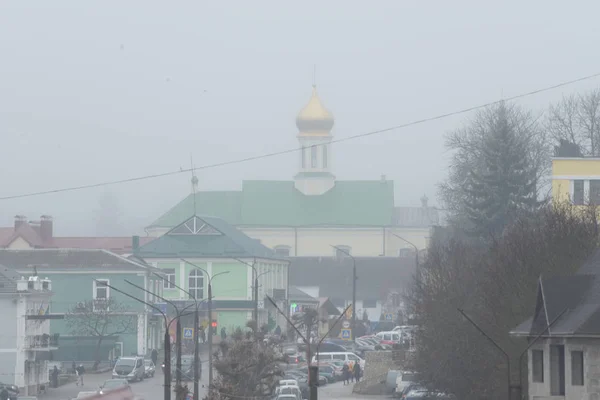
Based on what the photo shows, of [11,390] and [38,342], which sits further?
[38,342]

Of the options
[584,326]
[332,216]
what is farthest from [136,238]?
[584,326]

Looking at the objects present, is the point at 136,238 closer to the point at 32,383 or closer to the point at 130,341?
the point at 130,341

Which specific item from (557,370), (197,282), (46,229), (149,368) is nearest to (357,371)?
(149,368)

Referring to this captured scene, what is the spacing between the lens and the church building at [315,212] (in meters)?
146

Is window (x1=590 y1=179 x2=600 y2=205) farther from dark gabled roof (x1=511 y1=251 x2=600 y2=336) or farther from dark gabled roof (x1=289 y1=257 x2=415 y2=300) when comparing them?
dark gabled roof (x1=289 y1=257 x2=415 y2=300)

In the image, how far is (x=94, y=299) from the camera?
7356 cm

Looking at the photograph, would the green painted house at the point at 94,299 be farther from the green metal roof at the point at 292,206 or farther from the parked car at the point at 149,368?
the green metal roof at the point at 292,206

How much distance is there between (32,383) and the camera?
59.8m

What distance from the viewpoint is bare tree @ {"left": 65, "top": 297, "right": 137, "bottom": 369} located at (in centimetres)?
7081

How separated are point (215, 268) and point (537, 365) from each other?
212 ft

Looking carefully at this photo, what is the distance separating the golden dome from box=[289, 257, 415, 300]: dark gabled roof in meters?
24.9

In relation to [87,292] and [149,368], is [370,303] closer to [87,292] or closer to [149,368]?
[87,292]

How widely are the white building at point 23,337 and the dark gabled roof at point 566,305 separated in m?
32.4

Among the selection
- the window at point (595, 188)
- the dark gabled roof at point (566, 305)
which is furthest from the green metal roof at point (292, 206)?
the dark gabled roof at point (566, 305)
